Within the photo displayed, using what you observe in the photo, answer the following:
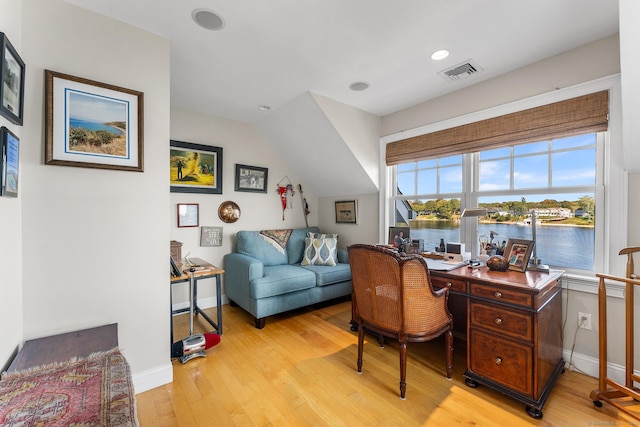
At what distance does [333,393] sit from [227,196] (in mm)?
2632

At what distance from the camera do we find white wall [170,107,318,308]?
3.24 metres

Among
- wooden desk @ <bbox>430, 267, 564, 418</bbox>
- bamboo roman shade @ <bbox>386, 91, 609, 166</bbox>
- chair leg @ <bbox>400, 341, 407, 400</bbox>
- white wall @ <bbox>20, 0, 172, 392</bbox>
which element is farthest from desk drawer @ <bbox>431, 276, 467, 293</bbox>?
white wall @ <bbox>20, 0, 172, 392</bbox>

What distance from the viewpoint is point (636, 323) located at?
6.03 ft

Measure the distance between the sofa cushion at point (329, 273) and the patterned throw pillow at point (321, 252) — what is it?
0.09m

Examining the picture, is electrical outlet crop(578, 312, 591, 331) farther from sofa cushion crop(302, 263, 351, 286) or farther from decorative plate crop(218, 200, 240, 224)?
decorative plate crop(218, 200, 240, 224)

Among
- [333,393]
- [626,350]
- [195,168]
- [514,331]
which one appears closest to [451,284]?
[514,331]

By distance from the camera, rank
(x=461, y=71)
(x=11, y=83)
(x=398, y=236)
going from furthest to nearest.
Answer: (x=398, y=236)
(x=461, y=71)
(x=11, y=83)

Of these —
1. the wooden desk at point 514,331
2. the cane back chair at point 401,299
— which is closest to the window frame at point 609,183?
the wooden desk at point 514,331

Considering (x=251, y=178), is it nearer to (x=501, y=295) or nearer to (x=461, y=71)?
(x=461, y=71)

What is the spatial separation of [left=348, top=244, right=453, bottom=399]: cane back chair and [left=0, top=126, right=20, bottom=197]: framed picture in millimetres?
1903

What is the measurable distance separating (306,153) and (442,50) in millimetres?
2047

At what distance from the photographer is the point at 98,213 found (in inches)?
66.7

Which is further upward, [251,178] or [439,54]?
[439,54]

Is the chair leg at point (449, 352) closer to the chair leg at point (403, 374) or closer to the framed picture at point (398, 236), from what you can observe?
the chair leg at point (403, 374)
